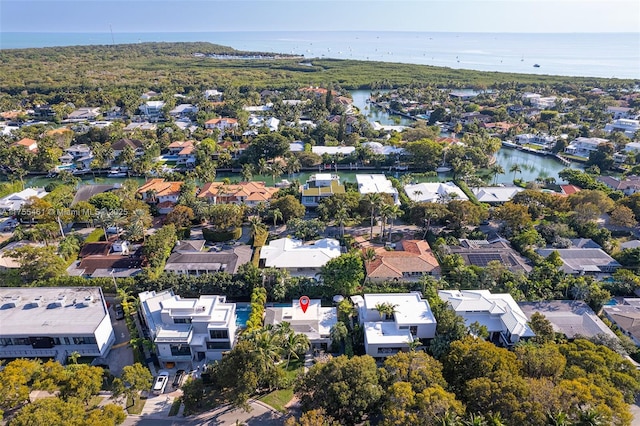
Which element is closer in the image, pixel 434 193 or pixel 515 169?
pixel 434 193

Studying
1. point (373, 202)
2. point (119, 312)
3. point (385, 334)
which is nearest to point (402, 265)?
point (373, 202)

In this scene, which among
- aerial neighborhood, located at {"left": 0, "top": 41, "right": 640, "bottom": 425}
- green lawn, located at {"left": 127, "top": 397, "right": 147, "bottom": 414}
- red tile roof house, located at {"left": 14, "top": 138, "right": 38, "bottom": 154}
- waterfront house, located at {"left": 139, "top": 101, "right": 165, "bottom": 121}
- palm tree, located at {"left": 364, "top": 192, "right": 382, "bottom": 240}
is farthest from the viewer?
waterfront house, located at {"left": 139, "top": 101, "right": 165, "bottom": 121}

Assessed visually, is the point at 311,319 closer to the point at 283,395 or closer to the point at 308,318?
the point at 308,318

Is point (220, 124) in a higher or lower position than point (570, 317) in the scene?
higher

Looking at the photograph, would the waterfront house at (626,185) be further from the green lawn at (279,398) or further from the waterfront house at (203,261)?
the green lawn at (279,398)

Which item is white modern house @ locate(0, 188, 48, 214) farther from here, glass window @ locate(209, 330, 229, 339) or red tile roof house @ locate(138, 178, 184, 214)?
glass window @ locate(209, 330, 229, 339)

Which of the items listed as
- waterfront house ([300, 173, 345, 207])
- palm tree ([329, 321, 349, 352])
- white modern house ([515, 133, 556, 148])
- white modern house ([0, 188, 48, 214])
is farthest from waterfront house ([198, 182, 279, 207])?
white modern house ([515, 133, 556, 148])
